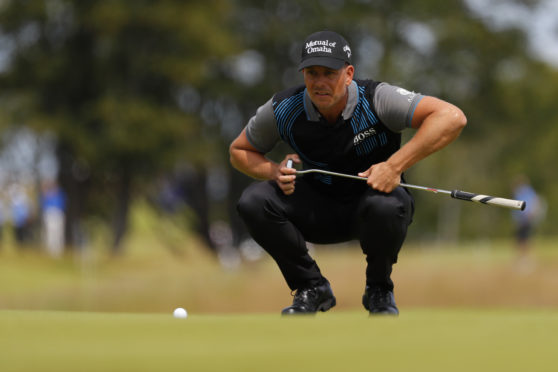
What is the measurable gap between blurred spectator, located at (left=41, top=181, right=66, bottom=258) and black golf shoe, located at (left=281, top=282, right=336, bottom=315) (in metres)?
Answer: 17.4

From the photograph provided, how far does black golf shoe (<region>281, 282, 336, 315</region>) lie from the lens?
19.5 feet

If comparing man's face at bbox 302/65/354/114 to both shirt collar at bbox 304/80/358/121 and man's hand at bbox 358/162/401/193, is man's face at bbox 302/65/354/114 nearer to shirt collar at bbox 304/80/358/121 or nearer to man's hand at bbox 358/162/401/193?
shirt collar at bbox 304/80/358/121

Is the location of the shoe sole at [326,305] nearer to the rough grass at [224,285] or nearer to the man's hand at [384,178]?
the man's hand at [384,178]

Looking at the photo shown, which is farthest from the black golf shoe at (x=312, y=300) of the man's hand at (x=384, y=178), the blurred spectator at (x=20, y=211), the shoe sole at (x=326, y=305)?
the blurred spectator at (x=20, y=211)

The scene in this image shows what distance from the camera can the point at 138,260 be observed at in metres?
24.9

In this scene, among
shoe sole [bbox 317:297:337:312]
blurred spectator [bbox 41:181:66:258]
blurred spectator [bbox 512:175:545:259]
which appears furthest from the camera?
blurred spectator [bbox 41:181:66:258]

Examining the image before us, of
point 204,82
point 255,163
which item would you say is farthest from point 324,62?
point 204,82

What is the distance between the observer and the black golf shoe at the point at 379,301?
5.93m

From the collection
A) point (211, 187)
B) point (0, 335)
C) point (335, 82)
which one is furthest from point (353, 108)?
point (211, 187)

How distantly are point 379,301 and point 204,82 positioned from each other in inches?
960

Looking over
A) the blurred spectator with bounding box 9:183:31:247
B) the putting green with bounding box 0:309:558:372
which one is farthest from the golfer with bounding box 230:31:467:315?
the blurred spectator with bounding box 9:183:31:247

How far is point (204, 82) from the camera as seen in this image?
29891 mm

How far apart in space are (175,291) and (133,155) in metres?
5.48

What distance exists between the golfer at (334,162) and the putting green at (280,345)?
2.00 metres
